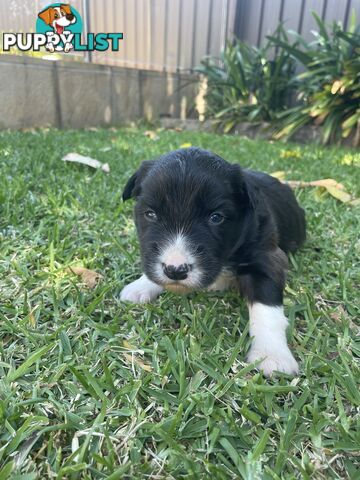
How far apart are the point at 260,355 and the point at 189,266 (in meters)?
0.48

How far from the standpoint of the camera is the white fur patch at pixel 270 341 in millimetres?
1703

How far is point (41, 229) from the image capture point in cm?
284

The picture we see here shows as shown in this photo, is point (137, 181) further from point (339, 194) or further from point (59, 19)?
point (59, 19)

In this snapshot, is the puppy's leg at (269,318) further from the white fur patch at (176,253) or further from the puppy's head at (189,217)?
the white fur patch at (176,253)

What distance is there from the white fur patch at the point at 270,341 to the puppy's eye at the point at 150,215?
65 cm

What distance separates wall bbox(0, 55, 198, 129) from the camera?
22.1 feet

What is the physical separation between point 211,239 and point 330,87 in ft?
20.4

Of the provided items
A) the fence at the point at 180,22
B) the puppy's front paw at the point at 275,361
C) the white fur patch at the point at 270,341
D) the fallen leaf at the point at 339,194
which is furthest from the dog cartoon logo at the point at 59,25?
the puppy's front paw at the point at 275,361

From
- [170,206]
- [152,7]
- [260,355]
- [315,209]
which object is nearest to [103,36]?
[152,7]

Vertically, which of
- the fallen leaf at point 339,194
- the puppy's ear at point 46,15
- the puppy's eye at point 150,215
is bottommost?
the fallen leaf at point 339,194

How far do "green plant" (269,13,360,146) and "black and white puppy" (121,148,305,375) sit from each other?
5.51 m

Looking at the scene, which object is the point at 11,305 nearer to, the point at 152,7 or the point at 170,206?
the point at 170,206

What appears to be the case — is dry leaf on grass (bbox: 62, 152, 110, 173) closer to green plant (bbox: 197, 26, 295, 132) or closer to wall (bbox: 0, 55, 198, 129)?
wall (bbox: 0, 55, 198, 129)

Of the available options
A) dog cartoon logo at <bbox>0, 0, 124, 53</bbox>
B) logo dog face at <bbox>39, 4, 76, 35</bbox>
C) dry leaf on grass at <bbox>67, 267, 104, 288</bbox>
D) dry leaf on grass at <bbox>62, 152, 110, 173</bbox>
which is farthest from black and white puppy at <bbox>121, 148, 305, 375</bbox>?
logo dog face at <bbox>39, 4, 76, 35</bbox>
